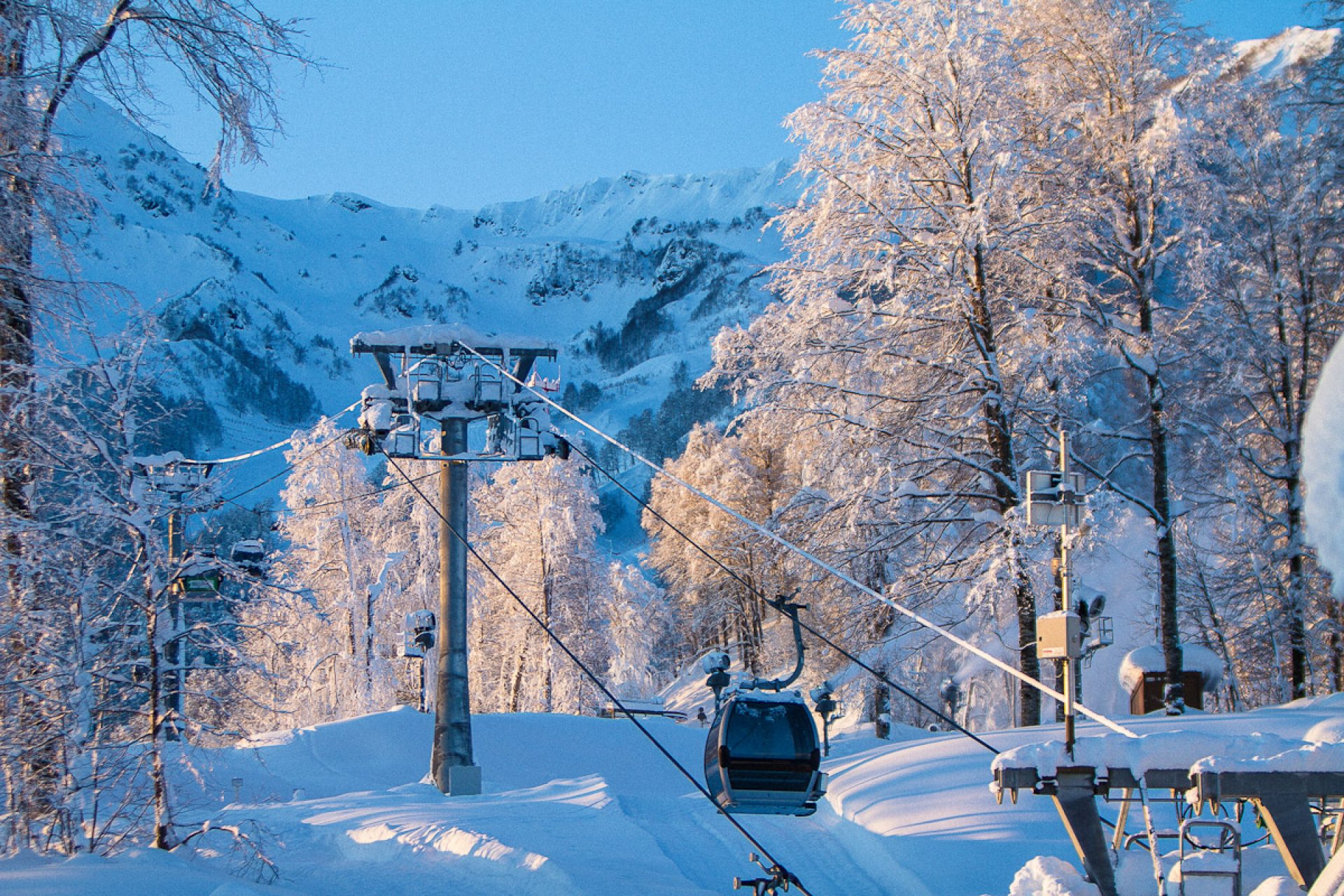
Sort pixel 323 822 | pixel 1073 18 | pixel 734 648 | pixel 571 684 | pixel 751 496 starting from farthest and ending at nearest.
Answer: pixel 734 648 < pixel 751 496 < pixel 571 684 < pixel 1073 18 < pixel 323 822

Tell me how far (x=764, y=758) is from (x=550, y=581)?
28637mm

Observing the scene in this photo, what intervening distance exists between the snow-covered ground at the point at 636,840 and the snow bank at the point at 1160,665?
762cm

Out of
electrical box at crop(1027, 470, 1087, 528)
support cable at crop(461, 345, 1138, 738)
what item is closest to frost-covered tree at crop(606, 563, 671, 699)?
support cable at crop(461, 345, 1138, 738)

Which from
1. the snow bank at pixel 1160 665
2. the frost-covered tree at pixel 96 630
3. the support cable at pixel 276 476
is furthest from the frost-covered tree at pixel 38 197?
the snow bank at pixel 1160 665

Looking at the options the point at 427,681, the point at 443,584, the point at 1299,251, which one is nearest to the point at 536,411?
the point at 443,584

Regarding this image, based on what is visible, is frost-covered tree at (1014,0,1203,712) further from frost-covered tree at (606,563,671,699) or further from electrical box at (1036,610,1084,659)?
frost-covered tree at (606,563,671,699)

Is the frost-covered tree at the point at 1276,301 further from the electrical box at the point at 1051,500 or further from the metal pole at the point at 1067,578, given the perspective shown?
the electrical box at the point at 1051,500

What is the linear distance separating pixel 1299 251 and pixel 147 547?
18.6 meters

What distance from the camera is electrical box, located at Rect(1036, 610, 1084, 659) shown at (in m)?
7.22

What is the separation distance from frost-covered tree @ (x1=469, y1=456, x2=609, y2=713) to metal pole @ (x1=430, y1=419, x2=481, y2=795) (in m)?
20.1

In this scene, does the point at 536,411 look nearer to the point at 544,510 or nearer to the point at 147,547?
the point at 147,547

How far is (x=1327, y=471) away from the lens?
221 cm

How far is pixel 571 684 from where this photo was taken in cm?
3803

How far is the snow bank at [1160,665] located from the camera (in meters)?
22.6
